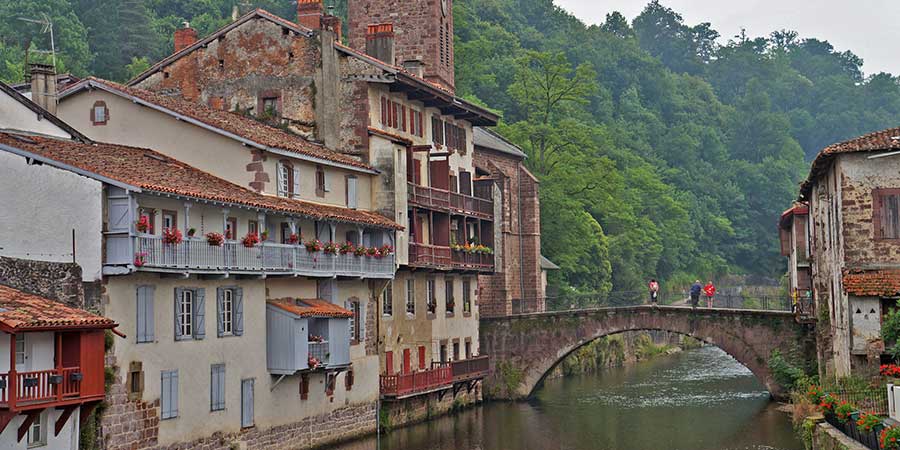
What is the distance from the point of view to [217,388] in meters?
40.7

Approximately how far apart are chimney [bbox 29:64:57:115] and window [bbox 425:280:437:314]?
19.3 metres

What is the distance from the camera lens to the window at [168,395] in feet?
124

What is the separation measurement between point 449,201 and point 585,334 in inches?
407

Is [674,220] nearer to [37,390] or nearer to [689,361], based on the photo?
[689,361]

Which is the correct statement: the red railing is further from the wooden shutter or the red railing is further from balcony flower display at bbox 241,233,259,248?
balcony flower display at bbox 241,233,259,248

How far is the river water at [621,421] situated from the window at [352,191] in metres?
8.53

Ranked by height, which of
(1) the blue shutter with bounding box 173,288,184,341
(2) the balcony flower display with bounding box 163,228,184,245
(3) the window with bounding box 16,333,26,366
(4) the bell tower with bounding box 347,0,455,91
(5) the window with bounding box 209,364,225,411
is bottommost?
(5) the window with bounding box 209,364,225,411

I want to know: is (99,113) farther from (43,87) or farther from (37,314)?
(37,314)

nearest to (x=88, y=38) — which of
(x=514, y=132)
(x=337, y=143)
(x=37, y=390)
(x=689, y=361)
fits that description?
(x=514, y=132)

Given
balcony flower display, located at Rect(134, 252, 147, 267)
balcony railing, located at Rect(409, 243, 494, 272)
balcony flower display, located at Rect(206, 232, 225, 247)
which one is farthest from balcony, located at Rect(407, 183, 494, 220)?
balcony flower display, located at Rect(134, 252, 147, 267)

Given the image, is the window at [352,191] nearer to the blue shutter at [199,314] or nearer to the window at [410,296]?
the window at [410,296]

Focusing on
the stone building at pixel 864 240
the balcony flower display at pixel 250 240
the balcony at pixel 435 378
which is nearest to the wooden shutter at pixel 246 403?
the balcony flower display at pixel 250 240

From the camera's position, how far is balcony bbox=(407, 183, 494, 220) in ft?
182

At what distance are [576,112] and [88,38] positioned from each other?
40.6m
